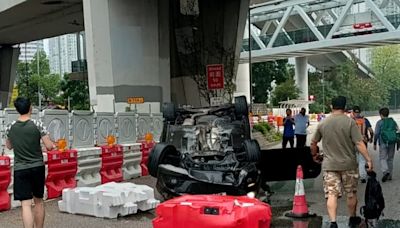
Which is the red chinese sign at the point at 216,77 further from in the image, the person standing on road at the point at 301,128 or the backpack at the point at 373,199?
the backpack at the point at 373,199

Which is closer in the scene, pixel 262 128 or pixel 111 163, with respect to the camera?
pixel 111 163

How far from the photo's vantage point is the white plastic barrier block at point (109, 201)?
9391mm

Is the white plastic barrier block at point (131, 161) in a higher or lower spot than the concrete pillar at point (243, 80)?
lower

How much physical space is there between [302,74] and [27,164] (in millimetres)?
76736

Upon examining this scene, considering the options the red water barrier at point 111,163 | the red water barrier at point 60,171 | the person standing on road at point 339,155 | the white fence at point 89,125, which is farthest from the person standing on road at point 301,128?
the person standing on road at point 339,155

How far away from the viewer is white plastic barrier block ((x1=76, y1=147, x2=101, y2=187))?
12590 millimetres

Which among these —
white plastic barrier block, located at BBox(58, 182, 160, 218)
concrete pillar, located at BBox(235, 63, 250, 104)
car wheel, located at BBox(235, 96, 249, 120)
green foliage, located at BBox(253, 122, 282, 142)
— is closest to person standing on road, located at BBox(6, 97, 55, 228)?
white plastic barrier block, located at BBox(58, 182, 160, 218)

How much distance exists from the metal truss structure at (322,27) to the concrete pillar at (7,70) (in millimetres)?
23890

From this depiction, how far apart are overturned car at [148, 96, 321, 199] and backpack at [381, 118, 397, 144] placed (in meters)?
2.06

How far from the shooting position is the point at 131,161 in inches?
602

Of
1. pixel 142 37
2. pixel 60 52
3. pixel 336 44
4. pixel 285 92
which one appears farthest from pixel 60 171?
pixel 60 52

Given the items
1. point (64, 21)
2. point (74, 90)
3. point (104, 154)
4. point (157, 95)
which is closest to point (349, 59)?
point (74, 90)

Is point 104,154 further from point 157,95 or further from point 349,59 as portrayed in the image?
point 349,59

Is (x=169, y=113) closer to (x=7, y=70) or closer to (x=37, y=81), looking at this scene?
(x=7, y=70)
